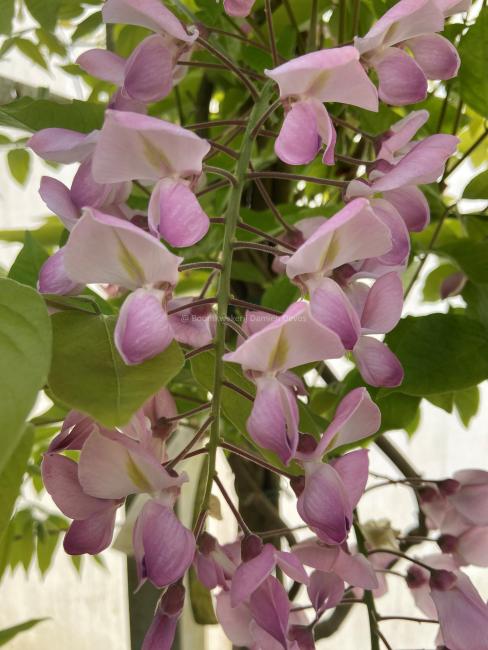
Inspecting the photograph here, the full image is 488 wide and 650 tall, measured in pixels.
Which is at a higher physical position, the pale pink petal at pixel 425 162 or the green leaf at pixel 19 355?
the pale pink petal at pixel 425 162

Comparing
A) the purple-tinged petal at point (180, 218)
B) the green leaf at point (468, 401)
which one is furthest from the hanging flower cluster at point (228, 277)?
the green leaf at point (468, 401)

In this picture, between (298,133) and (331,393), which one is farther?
(331,393)

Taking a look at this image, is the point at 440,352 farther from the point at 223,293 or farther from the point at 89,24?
the point at 89,24

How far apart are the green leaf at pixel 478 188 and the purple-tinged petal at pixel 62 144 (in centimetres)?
22

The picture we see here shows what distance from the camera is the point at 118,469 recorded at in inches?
9.1

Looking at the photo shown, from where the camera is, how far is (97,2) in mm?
462

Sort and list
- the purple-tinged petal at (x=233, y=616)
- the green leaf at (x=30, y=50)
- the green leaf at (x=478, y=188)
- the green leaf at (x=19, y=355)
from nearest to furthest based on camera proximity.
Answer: the green leaf at (x=19, y=355)
the purple-tinged petal at (x=233, y=616)
the green leaf at (x=478, y=188)
the green leaf at (x=30, y=50)

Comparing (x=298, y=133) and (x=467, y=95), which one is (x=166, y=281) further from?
(x=467, y=95)

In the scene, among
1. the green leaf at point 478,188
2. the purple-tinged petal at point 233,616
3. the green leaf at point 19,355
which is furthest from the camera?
the green leaf at point 478,188

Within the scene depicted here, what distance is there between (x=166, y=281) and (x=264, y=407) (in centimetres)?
5

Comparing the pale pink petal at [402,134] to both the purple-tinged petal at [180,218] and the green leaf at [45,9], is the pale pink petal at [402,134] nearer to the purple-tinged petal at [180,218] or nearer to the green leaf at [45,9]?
the purple-tinged petal at [180,218]

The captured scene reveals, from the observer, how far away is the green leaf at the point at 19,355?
18 cm

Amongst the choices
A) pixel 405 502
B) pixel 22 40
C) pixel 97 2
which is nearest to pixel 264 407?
pixel 97 2

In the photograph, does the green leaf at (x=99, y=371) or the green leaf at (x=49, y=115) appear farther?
the green leaf at (x=49, y=115)
